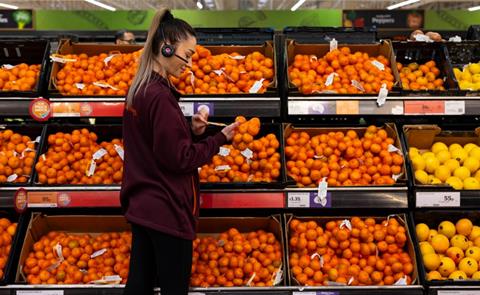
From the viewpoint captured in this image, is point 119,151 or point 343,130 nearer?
point 119,151

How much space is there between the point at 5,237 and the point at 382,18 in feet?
32.3

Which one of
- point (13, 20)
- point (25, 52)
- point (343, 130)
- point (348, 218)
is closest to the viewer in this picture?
point (348, 218)

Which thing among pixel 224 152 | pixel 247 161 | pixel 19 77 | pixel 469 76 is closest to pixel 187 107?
pixel 224 152

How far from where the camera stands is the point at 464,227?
295 cm

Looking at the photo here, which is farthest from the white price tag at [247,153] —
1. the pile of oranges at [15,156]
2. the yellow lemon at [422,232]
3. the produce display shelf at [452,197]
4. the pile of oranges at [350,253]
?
the pile of oranges at [15,156]

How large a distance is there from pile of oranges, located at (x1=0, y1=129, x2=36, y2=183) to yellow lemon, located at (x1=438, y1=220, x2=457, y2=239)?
245cm

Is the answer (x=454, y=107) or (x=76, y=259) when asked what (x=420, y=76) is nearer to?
(x=454, y=107)

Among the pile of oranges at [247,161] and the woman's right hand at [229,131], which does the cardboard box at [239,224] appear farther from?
the woman's right hand at [229,131]

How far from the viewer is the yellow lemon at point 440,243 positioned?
2878 mm

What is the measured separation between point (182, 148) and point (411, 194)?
1.47 m

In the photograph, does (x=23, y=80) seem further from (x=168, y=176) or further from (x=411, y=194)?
(x=411, y=194)

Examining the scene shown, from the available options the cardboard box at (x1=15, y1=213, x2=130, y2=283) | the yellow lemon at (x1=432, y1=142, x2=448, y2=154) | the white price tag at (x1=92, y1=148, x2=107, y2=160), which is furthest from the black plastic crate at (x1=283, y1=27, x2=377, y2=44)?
the cardboard box at (x1=15, y1=213, x2=130, y2=283)

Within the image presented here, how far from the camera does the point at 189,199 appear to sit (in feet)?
7.27

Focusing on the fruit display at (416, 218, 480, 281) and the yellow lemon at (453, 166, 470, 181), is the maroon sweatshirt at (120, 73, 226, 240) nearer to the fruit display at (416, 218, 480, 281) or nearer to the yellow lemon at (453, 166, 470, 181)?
the fruit display at (416, 218, 480, 281)
